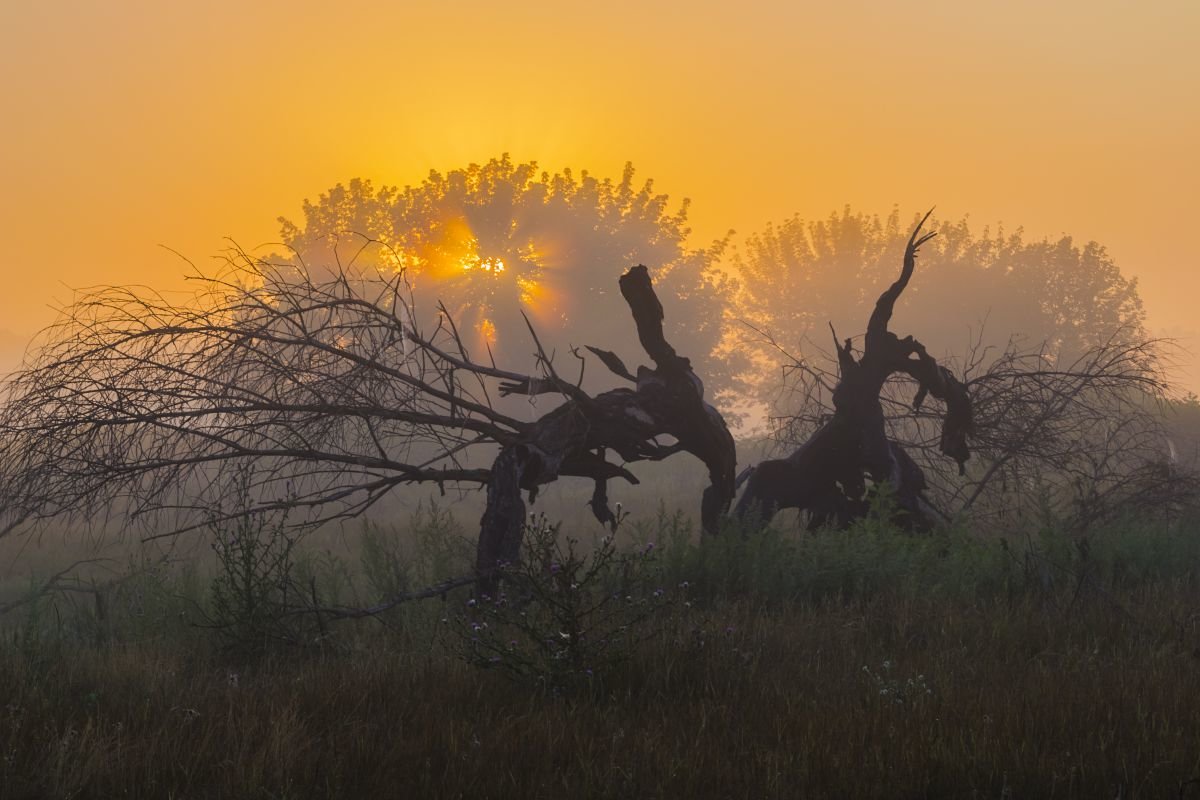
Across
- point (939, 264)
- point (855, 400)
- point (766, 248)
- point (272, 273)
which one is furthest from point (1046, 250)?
point (272, 273)

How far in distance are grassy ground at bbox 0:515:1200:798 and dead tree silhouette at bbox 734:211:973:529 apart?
3463 mm

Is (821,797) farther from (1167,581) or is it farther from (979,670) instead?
(1167,581)

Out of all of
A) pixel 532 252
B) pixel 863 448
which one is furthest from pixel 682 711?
pixel 532 252

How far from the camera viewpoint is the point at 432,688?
4.99 meters

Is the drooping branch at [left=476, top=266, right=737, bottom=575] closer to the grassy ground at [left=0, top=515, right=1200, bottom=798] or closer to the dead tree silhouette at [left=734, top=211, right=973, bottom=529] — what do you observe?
the dead tree silhouette at [left=734, top=211, right=973, bottom=529]

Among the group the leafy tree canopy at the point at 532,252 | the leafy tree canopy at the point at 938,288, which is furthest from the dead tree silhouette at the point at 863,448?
the leafy tree canopy at the point at 938,288

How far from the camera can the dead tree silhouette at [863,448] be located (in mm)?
10859

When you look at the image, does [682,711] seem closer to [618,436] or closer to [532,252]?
[618,436]

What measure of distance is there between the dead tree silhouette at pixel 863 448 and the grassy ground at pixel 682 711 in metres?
3.46

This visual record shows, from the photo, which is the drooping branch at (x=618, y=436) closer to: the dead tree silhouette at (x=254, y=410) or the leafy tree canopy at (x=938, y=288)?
the dead tree silhouette at (x=254, y=410)

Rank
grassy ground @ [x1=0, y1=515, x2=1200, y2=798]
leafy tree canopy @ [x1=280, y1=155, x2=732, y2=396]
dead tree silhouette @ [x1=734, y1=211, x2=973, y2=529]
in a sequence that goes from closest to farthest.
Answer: grassy ground @ [x1=0, y1=515, x2=1200, y2=798], dead tree silhouette @ [x1=734, y1=211, x2=973, y2=529], leafy tree canopy @ [x1=280, y1=155, x2=732, y2=396]

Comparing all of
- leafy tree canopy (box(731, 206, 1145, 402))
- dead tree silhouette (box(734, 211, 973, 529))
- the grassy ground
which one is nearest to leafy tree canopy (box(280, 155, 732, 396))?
leafy tree canopy (box(731, 206, 1145, 402))

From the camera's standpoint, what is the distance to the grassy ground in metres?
3.66

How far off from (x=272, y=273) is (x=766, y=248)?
46.7m
